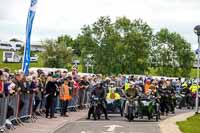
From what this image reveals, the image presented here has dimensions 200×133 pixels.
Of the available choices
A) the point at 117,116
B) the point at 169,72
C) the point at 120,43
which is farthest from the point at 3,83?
the point at 169,72

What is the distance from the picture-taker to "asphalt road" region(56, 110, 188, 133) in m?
21.6

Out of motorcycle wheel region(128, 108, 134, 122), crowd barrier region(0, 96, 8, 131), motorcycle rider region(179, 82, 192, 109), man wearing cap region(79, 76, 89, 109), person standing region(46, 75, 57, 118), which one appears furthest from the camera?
motorcycle rider region(179, 82, 192, 109)

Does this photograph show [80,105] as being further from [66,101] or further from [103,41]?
[103,41]

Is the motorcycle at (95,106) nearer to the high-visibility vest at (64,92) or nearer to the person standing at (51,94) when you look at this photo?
the high-visibility vest at (64,92)

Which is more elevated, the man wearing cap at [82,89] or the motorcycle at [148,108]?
the man wearing cap at [82,89]

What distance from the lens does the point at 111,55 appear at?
73.9 metres

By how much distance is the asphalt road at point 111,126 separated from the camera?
849 inches

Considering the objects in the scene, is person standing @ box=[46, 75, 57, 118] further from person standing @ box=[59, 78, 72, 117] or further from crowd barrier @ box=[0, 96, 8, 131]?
crowd barrier @ box=[0, 96, 8, 131]

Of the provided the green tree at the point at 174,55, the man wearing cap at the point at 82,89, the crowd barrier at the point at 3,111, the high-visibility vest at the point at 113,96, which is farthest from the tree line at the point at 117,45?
the crowd barrier at the point at 3,111

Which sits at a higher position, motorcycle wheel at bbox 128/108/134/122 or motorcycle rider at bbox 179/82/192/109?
motorcycle rider at bbox 179/82/192/109

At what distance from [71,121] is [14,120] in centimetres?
414

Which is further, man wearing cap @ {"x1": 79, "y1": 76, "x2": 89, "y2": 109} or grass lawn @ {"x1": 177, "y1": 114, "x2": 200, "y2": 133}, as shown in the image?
man wearing cap @ {"x1": 79, "y1": 76, "x2": 89, "y2": 109}

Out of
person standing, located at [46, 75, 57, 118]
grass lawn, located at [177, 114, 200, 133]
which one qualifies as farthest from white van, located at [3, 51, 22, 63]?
grass lawn, located at [177, 114, 200, 133]

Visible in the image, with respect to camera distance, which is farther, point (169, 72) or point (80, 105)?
point (169, 72)
